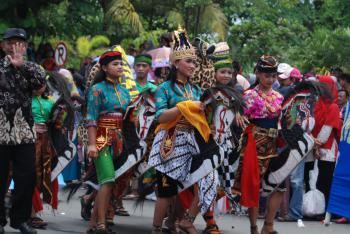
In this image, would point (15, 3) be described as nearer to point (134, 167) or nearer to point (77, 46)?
point (134, 167)

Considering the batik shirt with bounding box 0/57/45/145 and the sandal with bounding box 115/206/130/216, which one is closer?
the batik shirt with bounding box 0/57/45/145

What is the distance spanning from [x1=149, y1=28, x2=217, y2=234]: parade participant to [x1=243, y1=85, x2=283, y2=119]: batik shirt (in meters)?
0.62

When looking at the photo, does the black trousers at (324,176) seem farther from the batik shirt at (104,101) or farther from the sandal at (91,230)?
the sandal at (91,230)

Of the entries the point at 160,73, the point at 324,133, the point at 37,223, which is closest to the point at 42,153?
the point at 37,223

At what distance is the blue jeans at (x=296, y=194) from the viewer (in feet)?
39.1

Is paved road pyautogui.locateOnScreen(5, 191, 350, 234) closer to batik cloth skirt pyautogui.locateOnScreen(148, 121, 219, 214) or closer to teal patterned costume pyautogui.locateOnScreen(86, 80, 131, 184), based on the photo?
teal patterned costume pyautogui.locateOnScreen(86, 80, 131, 184)

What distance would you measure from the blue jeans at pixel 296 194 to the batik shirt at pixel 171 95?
3.34 m

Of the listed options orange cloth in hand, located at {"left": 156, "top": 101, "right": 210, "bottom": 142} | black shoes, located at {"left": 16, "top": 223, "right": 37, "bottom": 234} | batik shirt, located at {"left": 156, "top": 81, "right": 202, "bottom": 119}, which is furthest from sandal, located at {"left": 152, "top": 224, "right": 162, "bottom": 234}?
black shoes, located at {"left": 16, "top": 223, "right": 37, "bottom": 234}

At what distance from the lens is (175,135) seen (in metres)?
8.91

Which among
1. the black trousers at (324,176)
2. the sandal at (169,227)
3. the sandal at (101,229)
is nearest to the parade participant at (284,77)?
the black trousers at (324,176)

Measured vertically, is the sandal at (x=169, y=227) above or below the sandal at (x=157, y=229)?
below

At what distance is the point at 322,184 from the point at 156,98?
4.28 metres

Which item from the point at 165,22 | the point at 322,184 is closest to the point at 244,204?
the point at 322,184

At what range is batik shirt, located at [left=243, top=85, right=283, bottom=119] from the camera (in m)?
9.34
